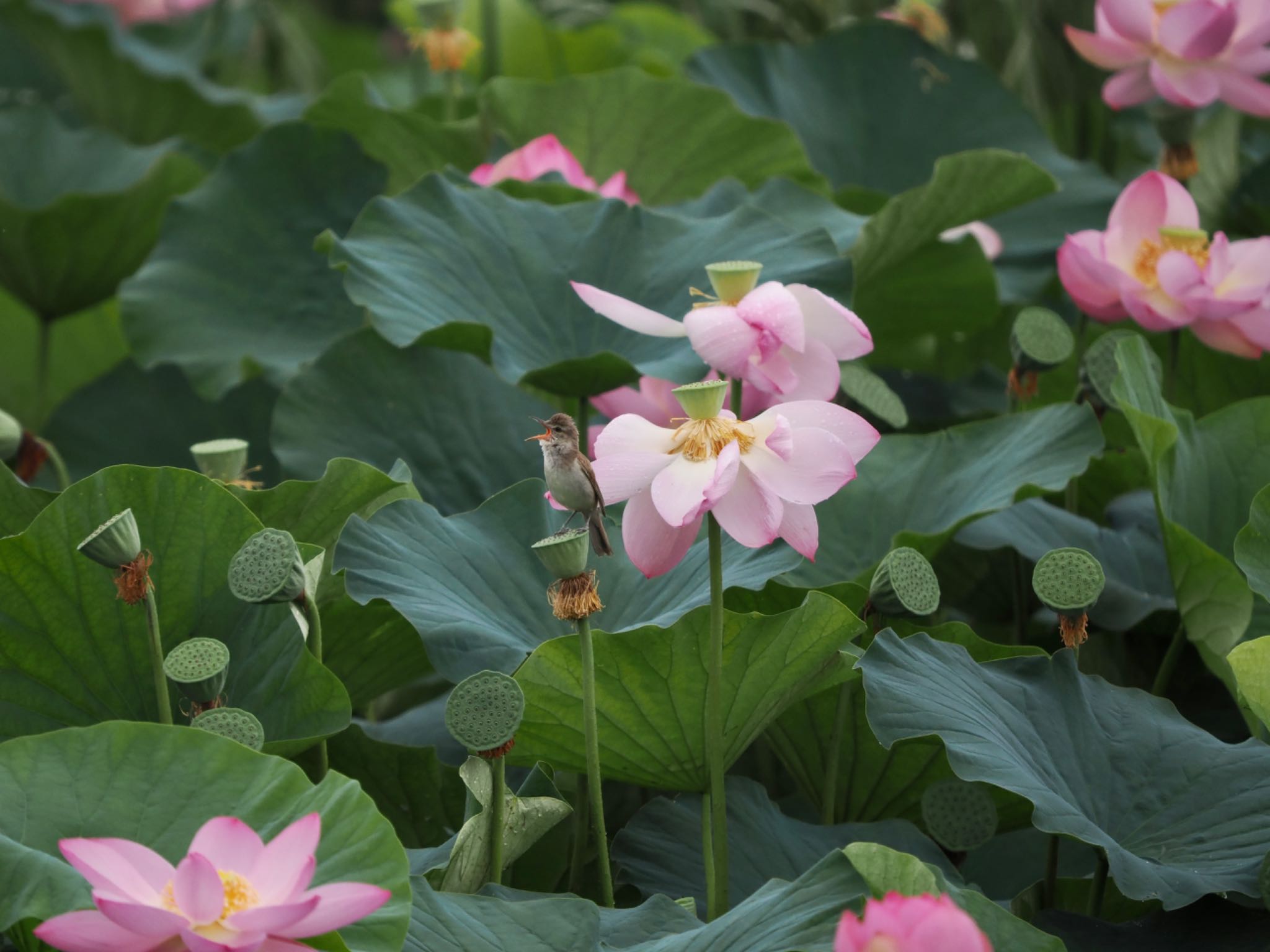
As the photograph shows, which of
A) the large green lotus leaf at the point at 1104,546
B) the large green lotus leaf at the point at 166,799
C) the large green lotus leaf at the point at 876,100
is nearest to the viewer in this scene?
the large green lotus leaf at the point at 166,799

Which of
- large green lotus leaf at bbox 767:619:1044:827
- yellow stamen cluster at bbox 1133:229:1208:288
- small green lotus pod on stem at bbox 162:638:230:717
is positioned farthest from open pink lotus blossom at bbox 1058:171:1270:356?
small green lotus pod on stem at bbox 162:638:230:717

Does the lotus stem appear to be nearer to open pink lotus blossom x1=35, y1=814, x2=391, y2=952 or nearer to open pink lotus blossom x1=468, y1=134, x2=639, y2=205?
open pink lotus blossom x1=35, y1=814, x2=391, y2=952

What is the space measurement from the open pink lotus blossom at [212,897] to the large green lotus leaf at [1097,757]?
0.90ft

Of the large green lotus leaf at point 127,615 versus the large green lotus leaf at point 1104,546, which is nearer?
the large green lotus leaf at point 127,615

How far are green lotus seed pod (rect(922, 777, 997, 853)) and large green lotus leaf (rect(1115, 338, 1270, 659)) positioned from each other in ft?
0.68

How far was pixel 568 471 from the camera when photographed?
23.6 inches

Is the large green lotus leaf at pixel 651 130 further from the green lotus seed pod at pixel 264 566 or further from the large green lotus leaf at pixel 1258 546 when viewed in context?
the green lotus seed pod at pixel 264 566

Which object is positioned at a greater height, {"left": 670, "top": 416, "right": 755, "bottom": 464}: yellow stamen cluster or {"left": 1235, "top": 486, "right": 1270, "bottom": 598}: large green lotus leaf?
{"left": 670, "top": 416, "right": 755, "bottom": 464}: yellow stamen cluster

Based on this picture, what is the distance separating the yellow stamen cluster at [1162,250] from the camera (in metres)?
0.97

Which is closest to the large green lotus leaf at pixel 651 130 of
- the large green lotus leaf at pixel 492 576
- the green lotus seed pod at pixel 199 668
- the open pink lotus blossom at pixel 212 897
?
the large green lotus leaf at pixel 492 576

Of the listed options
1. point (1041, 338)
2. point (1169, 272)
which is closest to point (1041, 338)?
point (1041, 338)

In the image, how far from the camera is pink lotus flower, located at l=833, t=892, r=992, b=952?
42cm

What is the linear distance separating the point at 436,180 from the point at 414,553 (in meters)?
0.40

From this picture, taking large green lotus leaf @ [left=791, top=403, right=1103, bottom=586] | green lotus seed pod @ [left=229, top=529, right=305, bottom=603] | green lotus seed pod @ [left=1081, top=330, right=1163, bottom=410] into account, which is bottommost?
large green lotus leaf @ [left=791, top=403, right=1103, bottom=586]
